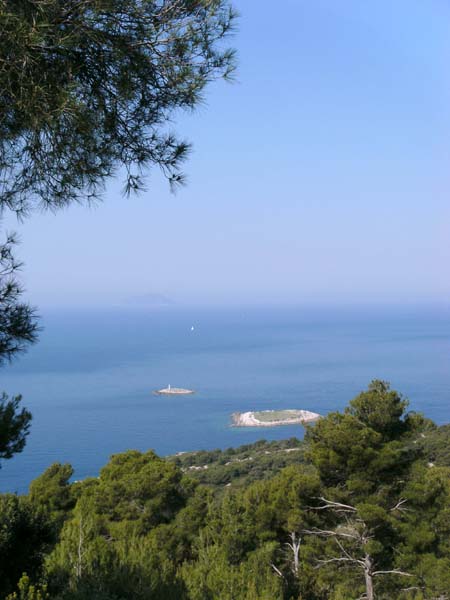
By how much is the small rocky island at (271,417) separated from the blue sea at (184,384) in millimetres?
921

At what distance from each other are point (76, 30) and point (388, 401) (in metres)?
6.76

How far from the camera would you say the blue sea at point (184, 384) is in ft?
108

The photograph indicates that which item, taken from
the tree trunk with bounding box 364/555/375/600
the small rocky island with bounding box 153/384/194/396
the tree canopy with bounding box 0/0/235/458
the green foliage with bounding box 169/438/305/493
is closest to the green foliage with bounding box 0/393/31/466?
the tree canopy with bounding box 0/0/235/458

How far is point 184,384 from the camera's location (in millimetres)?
50750

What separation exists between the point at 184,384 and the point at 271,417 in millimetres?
13620

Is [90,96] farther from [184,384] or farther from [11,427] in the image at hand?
[184,384]

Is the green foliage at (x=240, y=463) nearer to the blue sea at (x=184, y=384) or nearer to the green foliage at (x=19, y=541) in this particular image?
the blue sea at (x=184, y=384)

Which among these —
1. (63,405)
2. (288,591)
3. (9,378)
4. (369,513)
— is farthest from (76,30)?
(9,378)

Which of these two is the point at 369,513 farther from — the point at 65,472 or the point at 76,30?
the point at 76,30

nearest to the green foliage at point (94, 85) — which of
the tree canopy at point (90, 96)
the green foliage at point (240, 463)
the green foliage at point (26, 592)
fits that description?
the tree canopy at point (90, 96)

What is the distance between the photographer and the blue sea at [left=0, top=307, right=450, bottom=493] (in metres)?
32.8

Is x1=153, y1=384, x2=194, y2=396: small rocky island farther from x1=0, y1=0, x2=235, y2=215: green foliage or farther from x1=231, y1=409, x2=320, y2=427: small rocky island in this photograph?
x1=0, y1=0, x2=235, y2=215: green foliage

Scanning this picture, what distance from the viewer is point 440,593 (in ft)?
22.4

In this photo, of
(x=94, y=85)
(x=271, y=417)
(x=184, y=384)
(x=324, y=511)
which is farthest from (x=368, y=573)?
(x=184, y=384)
